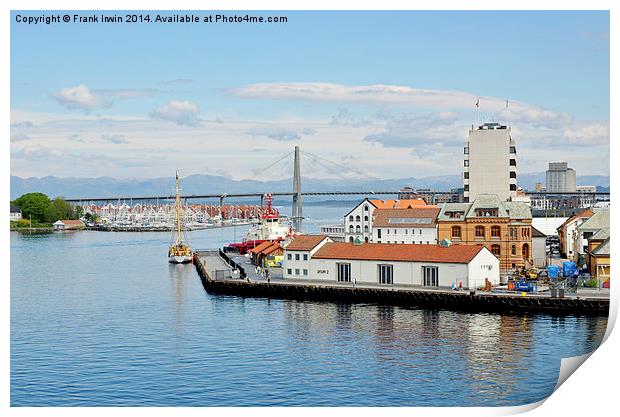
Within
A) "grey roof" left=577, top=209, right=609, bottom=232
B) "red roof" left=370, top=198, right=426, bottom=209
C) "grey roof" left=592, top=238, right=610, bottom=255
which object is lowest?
"grey roof" left=592, top=238, right=610, bottom=255

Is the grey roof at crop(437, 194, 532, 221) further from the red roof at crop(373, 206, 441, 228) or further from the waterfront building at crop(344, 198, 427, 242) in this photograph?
the waterfront building at crop(344, 198, 427, 242)

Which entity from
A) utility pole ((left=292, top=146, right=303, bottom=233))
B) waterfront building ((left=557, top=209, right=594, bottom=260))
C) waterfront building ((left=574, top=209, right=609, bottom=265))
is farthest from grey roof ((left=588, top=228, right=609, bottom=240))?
utility pole ((left=292, top=146, right=303, bottom=233))

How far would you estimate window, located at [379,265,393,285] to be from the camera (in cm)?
1413

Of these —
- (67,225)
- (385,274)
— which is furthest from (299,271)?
(67,225)

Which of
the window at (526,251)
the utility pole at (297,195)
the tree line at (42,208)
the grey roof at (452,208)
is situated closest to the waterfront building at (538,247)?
the window at (526,251)

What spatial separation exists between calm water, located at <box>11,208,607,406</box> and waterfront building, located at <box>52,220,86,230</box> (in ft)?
85.6

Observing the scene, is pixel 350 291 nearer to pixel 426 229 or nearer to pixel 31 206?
pixel 426 229

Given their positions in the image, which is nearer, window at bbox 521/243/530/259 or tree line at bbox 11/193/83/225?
window at bbox 521/243/530/259

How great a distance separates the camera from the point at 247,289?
1494cm
